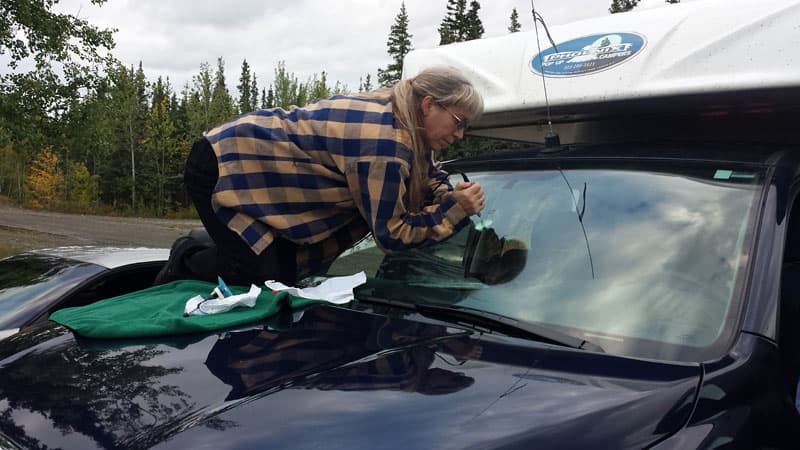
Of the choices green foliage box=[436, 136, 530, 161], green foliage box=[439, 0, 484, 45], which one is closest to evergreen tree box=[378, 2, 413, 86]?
green foliage box=[439, 0, 484, 45]

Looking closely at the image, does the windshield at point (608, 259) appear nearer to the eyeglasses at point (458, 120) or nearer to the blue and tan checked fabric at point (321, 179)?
the blue and tan checked fabric at point (321, 179)

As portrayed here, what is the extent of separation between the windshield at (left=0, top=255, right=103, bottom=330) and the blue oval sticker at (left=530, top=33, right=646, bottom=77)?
2.98m

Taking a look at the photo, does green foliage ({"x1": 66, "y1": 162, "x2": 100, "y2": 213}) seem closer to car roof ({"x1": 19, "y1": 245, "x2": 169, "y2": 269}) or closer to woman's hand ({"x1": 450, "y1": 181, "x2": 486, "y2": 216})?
car roof ({"x1": 19, "y1": 245, "x2": 169, "y2": 269})

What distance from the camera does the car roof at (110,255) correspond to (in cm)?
441

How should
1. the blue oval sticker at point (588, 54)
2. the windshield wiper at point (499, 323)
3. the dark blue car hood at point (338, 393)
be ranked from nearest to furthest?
the dark blue car hood at point (338, 393) → the windshield wiper at point (499, 323) → the blue oval sticker at point (588, 54)

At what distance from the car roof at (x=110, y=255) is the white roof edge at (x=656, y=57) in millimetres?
2439

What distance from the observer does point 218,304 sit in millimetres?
2211

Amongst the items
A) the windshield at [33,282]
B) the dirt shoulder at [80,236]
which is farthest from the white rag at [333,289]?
the dirt shoulder at [80,236]

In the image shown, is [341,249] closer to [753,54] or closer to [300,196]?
[300,196]

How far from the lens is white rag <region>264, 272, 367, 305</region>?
232 cm

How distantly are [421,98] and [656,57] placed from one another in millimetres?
1151

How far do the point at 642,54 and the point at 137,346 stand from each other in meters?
2.37

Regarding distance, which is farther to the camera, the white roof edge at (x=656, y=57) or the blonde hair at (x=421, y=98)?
the white roof edge at (x=656, y=57)

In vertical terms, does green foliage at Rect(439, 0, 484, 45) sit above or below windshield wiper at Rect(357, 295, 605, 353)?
above
